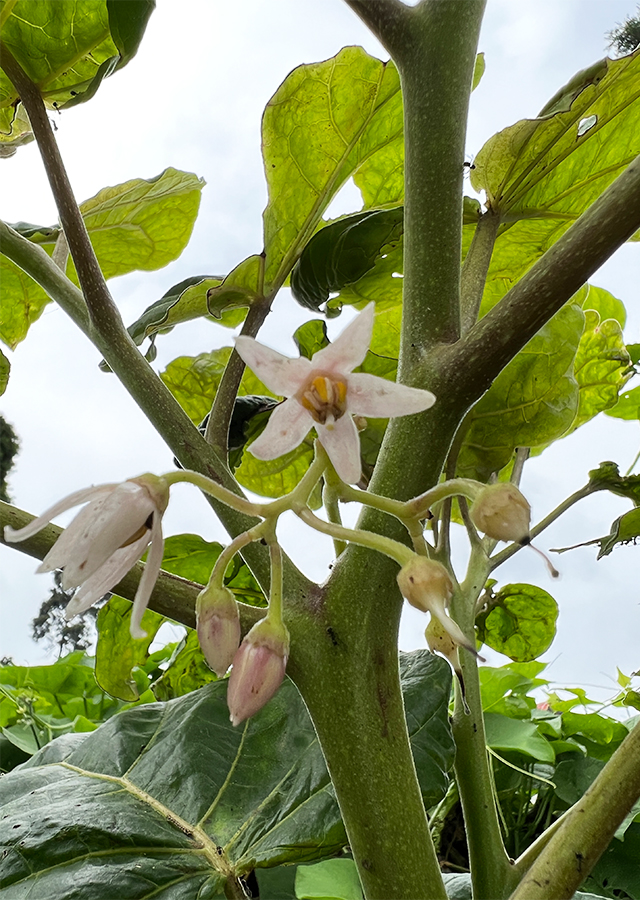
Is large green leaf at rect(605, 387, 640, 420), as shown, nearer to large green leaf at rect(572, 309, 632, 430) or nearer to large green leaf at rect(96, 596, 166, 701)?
large green leaf at rect(572, 309, 632, 430)

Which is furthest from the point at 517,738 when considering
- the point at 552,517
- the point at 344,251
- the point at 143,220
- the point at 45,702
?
the point at 45,702

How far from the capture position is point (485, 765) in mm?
433

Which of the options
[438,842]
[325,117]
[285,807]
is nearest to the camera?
[285,807]

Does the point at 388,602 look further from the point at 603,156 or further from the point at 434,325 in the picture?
the point at 603,156

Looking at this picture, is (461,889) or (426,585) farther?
(461,889)

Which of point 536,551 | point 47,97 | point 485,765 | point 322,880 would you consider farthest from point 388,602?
point 47,97

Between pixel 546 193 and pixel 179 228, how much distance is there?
1.11 feet

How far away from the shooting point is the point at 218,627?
0.95 feet

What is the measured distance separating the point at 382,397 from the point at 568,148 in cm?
35

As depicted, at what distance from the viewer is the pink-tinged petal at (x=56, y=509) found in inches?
9.9

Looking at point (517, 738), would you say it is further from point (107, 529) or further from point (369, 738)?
point (107, 529)

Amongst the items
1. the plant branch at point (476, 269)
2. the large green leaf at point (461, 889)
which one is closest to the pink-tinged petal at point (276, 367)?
the plant branch at point (476, 269)

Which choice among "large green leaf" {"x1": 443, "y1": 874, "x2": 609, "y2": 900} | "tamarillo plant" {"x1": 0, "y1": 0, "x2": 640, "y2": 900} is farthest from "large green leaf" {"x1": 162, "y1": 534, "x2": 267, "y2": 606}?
"large green leaf" {"x1": 443, "y1": 874, "x2": 609, "y2": 900}

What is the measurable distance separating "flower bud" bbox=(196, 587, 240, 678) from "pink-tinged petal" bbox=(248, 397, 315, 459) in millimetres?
65
